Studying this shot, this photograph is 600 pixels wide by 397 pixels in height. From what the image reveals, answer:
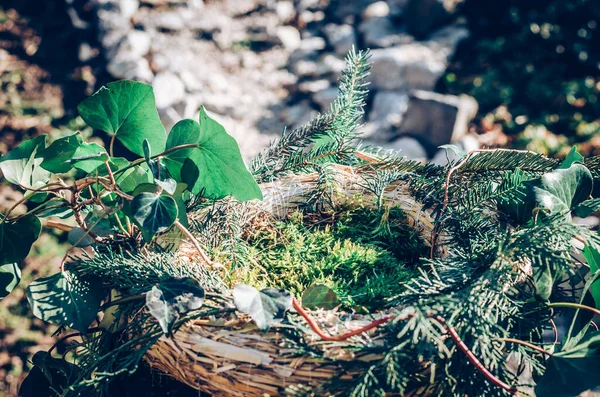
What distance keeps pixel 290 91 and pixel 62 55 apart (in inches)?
57.6

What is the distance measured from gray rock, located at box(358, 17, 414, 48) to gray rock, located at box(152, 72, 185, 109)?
4.62ft

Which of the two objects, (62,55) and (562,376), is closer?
(562,376)

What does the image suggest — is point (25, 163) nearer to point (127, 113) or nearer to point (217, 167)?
point (127, 113)

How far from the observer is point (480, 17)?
3607mm

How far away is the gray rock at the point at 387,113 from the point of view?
118 inches

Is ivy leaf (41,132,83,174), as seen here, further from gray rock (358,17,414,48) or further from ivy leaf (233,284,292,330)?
gray rock (358,17,414,48)

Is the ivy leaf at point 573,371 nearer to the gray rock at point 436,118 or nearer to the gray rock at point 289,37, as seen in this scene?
the gray rock at point 436,118

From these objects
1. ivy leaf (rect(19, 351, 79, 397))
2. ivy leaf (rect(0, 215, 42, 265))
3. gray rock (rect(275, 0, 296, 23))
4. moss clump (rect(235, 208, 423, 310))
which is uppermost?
ivy leaf (rect(0, 215, 42, 265))

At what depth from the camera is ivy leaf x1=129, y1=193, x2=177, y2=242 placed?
60 centimetres

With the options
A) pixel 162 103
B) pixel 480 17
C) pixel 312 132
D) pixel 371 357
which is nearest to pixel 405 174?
pixel 312 132

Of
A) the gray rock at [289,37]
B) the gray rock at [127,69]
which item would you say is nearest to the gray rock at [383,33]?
the gray rock at [289,37]

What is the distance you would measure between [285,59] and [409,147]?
51.0 inches

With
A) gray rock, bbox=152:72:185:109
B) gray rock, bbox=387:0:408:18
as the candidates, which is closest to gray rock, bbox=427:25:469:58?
gray rock, bbox=387:0:408:18

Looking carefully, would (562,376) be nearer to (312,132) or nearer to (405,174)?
(405,174)
